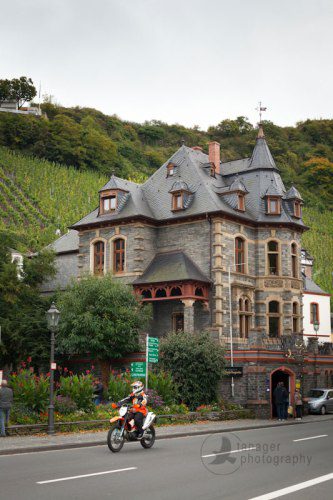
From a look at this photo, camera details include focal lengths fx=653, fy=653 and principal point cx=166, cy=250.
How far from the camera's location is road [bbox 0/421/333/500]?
950cm

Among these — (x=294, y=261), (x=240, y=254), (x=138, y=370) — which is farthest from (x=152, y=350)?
(x=294, y=261)

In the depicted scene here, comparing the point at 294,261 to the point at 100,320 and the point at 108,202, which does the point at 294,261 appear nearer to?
the point at 108,202

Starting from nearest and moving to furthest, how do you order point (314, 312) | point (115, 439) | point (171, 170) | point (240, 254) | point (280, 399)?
point (115, 439) < point (280, 399) < point (240, 254) < point (171, 170) < point (314, 312)

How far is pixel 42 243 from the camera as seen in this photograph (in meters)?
62.9

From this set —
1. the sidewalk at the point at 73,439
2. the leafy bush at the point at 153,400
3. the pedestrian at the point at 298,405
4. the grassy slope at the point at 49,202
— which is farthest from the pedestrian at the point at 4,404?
the grassy slope at the point at 49,202

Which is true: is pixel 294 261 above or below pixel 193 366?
above

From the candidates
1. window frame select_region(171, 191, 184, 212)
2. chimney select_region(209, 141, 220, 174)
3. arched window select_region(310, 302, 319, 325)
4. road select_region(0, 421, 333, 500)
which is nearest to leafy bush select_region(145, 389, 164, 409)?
road select_region(0, 421, 333, 500)

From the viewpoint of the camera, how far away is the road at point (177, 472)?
950cm

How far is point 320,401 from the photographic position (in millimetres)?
34438

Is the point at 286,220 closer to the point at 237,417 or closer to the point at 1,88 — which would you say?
the point at 237,417

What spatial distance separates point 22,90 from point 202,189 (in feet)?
340

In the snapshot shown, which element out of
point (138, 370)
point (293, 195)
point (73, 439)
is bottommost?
point (73, 439)

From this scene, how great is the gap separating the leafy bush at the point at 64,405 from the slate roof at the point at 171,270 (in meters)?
13.7

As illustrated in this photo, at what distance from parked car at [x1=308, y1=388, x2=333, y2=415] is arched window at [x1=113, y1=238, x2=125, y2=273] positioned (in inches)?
504
